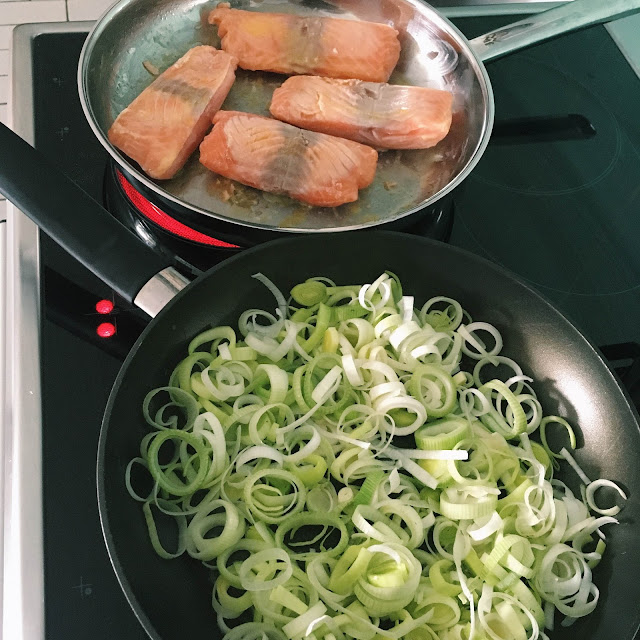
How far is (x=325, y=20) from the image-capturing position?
4.16 feet

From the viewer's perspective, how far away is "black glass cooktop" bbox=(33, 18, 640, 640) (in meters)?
0.80

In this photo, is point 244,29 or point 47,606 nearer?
point 47,606

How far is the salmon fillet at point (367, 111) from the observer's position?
45.4 inches

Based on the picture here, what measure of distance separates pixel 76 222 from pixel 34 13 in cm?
108

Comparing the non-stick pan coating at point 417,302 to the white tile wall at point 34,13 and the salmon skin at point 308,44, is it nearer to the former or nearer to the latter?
the salmon skin at point 308,44

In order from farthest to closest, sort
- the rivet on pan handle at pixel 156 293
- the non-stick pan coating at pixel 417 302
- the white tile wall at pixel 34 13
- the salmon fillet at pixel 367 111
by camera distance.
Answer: the white tile wall at pixel 34 13
the salmon fillet at pixel 367 111
the rivet on pan handle at pixel 156 293
the non-stick pan coating at pixel 417 302

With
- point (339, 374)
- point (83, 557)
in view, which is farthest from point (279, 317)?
point (83, 557)

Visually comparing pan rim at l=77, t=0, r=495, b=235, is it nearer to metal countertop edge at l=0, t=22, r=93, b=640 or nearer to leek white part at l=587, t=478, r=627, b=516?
metal countertop edge at l=0, t=22, r=93, b=640

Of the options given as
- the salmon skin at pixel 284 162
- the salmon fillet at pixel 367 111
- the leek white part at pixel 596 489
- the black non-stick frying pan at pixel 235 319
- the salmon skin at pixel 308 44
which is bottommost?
the leek white part at pixel 596 489

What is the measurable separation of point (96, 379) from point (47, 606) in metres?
0.28

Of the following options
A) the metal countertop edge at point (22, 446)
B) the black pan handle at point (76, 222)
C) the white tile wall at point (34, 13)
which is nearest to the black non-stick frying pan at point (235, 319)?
the black pan handle at point (76, 222)

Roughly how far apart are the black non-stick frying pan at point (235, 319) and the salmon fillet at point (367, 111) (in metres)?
0.27

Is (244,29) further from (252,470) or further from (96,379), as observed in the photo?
(252,470)

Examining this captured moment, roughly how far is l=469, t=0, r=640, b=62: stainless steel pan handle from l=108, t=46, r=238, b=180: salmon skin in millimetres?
446
